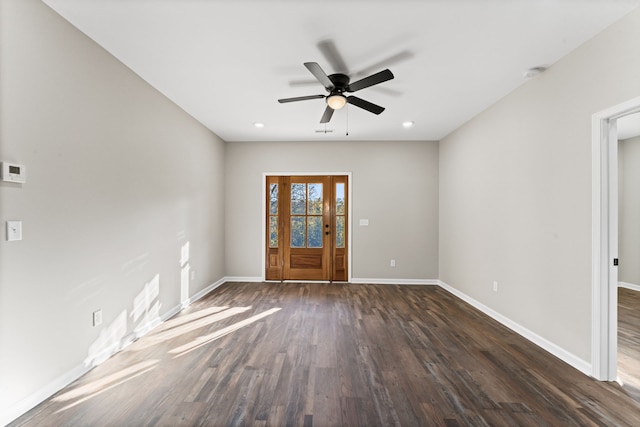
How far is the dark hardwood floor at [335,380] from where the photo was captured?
1.84 metres

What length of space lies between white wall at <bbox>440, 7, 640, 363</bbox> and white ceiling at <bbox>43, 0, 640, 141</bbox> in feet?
0.74

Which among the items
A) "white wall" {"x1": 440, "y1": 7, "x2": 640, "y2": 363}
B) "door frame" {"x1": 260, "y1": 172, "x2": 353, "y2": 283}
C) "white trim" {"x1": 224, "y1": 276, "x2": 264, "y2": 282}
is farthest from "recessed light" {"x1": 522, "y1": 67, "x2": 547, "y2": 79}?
"white trim" {"x1": 224, "y1": 276, "x2": 264, "y2": 282}

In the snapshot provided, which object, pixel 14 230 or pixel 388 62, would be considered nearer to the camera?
pixel 14 230

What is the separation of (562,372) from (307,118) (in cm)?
385

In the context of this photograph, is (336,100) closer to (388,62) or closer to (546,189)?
(388,62)

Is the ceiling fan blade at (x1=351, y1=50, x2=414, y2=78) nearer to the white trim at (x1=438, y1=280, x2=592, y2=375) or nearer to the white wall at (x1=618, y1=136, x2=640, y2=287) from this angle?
the white trim at (x1=438, y1=280, x2=592, y2=375)

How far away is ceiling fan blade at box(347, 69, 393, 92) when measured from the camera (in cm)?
245

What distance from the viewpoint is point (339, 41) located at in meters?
2.39

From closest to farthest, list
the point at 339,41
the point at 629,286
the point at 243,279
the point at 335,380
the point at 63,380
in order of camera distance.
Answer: the point at 63,380 → the point at 335,380 → the point at 339,41 → the point at 629,286 → the point at 243,279

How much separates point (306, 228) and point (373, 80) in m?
3.45

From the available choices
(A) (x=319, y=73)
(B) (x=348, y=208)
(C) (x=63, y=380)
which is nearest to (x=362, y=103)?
(A) (x=319, y=73)

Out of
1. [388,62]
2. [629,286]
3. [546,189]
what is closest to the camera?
[388,62]

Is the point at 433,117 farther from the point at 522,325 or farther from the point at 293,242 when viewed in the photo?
the point at 293,242

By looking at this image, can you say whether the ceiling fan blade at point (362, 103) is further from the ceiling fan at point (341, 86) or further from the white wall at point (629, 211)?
the white wall at point (629, 211)
